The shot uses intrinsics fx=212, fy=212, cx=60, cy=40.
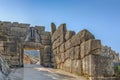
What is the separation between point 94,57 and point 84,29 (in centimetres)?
180

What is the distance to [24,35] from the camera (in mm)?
16219

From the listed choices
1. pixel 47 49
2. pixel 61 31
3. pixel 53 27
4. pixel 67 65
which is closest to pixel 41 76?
pixel 67 65

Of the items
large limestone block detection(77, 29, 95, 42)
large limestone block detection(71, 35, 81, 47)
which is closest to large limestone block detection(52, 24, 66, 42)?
large limestone block detection(71, 35, 81, 47)

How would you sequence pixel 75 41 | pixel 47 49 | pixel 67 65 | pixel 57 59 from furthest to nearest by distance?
pixel 47 49 < pixel 57 59 < pixel 67 65 < pixel 75 41

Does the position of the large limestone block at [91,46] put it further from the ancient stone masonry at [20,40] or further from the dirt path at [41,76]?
the ancient stone masonry at [20,40]

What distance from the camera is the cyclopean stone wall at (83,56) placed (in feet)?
29.5

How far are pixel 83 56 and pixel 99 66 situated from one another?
117 cm

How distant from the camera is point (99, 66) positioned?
8.98 metres

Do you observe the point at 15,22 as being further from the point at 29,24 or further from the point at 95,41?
the point at 95,41

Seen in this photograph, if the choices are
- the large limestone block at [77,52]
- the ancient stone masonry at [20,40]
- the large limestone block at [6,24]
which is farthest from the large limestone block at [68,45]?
the large limestone block at [6,24]

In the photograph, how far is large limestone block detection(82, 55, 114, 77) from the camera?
893 centimetres

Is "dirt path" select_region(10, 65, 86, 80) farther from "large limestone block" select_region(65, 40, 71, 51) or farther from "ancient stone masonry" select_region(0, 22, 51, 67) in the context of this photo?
"ancient stone masonry" select_region(0, 22, 51, 67)

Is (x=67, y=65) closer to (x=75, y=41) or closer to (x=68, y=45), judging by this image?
(x=68, y=45)

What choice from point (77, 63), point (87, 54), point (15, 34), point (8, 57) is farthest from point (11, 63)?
point (87, 54)
